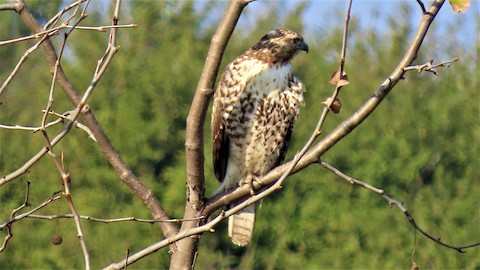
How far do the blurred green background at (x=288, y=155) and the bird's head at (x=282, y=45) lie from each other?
6.23 meters

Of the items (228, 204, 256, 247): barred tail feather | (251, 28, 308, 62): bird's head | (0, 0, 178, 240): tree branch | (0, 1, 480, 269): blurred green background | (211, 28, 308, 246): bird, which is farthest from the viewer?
(0, 1, 480, 269): blurred green background

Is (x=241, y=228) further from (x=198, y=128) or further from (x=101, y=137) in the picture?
(x=198, y=128)

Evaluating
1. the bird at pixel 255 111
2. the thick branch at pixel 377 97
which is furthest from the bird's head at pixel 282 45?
the thick branch at pixel 377 97

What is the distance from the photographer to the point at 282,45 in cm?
525

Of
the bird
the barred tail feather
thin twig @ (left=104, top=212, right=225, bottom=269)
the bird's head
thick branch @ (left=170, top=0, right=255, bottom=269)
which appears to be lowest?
thin twig @ (left=104, top=212, right=225, bottom=269)

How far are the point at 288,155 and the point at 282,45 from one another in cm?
850

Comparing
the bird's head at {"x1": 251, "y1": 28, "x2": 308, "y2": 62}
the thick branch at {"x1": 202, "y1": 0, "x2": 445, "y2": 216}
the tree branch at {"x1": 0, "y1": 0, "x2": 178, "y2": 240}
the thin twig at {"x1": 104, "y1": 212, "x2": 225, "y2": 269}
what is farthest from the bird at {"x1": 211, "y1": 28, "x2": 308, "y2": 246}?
the thin twig at {"x1": 104, "y1": 212, "x2": 225, "y2": 269}

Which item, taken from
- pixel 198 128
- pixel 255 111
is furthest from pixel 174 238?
pixel 255 111

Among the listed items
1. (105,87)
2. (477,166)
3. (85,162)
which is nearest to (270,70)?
(85,162)

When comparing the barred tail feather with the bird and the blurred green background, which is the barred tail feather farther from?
the blurred green background

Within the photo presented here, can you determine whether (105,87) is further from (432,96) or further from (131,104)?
(432,96)

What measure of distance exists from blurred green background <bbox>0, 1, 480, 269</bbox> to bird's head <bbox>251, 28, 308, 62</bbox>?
6.23m

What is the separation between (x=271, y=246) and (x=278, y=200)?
0.67 m

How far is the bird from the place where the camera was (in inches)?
199
